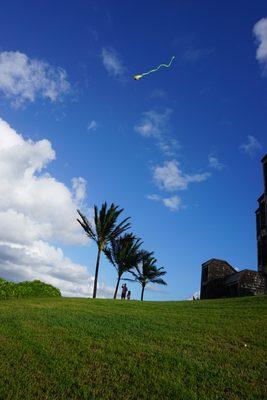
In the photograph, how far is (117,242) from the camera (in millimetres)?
42469

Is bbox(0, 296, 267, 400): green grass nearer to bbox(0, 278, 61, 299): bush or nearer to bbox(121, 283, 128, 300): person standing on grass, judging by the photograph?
bbox(0, 278, 61, 299): bush

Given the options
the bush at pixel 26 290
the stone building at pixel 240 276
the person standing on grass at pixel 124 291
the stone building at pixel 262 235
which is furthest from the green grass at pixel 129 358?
the person standing on grass at pixel 124 291

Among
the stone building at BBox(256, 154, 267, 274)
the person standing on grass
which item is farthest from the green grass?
the person standing on grass

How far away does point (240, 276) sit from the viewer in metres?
42.2

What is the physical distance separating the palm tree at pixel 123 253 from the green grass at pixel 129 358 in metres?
26.3

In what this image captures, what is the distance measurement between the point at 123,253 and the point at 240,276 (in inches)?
485

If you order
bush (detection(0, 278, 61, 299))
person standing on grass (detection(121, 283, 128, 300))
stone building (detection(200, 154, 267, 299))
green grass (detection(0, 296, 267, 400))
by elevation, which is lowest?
green grass (detection(0, 296, 267, 400))

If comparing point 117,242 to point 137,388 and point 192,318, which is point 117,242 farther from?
point 137,388

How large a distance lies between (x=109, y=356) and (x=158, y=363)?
1195 mm

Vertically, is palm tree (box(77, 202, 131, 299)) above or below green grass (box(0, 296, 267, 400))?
above

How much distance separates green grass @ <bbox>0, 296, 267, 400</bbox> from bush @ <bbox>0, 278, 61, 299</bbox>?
9.92m

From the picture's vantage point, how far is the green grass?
7.83m

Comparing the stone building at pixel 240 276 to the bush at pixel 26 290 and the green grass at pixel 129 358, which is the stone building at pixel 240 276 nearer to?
the bush at pixel 26 290

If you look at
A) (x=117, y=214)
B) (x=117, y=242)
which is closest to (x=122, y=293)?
(x=117, y=242)
